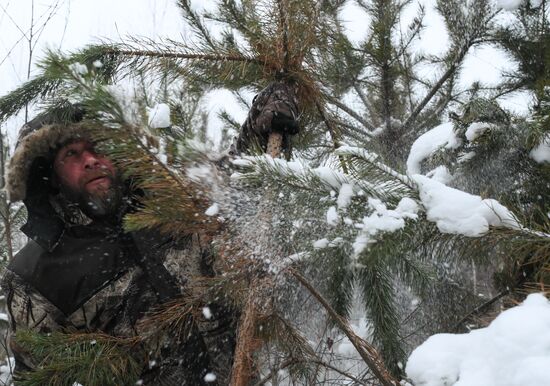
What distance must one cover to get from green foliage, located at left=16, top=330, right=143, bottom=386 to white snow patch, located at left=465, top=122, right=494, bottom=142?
173 centimetres

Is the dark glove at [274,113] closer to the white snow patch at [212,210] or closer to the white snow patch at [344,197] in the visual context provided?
the white snow patch at [212,210]

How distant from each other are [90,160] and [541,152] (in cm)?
211

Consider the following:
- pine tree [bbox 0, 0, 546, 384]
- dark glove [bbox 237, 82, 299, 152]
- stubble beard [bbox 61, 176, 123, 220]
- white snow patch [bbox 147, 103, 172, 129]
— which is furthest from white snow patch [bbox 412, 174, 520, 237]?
stubble beard [bbox 61, 176, 123, 220]

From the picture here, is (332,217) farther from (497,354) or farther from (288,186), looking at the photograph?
(497,354)

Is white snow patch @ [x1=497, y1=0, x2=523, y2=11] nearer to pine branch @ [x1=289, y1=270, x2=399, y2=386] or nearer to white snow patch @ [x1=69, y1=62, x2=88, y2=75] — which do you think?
pine branch @ [x1=289, y1=270, x2=399, y2=386]

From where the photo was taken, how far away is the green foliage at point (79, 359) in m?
1.48

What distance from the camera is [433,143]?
2.63 m

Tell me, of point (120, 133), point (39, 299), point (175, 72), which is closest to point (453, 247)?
point (120, 133)

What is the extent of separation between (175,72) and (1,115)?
0.79m

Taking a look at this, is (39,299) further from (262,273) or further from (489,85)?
(489,85)

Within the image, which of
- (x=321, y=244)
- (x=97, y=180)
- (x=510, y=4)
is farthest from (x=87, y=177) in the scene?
(x=510, y=4)

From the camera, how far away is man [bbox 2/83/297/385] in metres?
2.35

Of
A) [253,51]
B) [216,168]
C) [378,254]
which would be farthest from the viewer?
[253,51]

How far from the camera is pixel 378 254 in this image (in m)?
1.03
